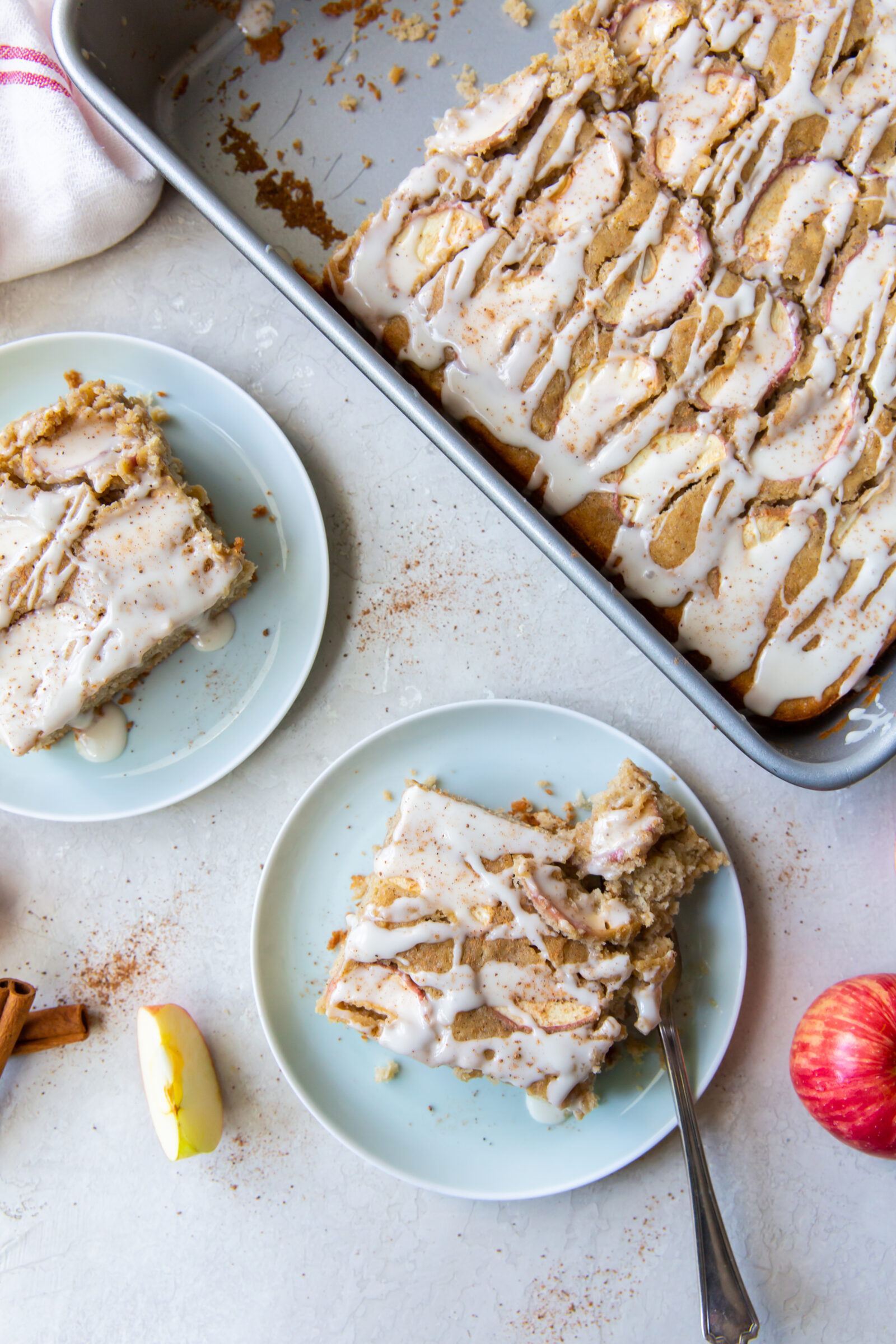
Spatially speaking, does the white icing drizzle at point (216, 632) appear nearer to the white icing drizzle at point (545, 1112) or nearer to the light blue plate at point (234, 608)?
the light blue plate at point (234, 608)

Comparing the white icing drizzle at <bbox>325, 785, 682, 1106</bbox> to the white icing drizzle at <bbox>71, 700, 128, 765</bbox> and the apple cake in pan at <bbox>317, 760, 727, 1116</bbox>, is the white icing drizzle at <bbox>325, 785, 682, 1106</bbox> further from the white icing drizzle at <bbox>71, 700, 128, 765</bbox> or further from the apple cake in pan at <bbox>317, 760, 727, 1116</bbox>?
the white icing drizzle at <bbox>71, 700, 128, 765</bbox>

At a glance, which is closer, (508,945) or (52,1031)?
(508,945)

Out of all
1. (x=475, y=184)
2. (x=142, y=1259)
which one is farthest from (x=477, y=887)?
(x=475, y=184)

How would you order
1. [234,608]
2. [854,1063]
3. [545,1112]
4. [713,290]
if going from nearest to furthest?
[713,290] < [854,1063] < [545,1112] < [234,608]

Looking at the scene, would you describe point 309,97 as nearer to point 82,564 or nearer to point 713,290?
point 713,290

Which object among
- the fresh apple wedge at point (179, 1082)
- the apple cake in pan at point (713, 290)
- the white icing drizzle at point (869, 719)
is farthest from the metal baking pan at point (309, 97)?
the fresh apple wedge at point (179, 1082)

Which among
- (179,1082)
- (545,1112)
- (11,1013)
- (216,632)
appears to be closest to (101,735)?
(216,632)

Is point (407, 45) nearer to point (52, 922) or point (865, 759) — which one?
point (865, 759)
